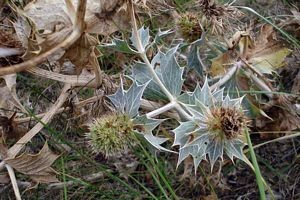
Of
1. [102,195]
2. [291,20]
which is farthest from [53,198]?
[291,20]

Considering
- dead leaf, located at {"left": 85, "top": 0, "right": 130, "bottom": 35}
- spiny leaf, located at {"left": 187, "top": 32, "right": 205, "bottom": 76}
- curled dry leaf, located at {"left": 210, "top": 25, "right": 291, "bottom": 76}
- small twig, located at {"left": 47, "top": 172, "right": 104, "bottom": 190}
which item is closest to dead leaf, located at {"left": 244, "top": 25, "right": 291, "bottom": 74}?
curled dry leaf, located at {"left": 210, "top": 25, "right": 291, "bottom": 76}

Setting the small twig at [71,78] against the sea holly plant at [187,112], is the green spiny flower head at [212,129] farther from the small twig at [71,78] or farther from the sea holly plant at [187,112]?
the small twig at [71,78]

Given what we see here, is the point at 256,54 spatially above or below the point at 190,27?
below

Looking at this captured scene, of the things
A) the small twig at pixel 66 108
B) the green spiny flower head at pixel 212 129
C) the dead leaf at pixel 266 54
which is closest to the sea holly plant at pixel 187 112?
the green spiny flower head at pixel 212 129

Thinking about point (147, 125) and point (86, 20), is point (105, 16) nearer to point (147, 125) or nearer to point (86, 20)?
point (86, 20)

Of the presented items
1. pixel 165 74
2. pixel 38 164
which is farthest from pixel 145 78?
pixel 38 164

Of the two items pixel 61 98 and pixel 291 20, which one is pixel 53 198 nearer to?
pixel 61 98
